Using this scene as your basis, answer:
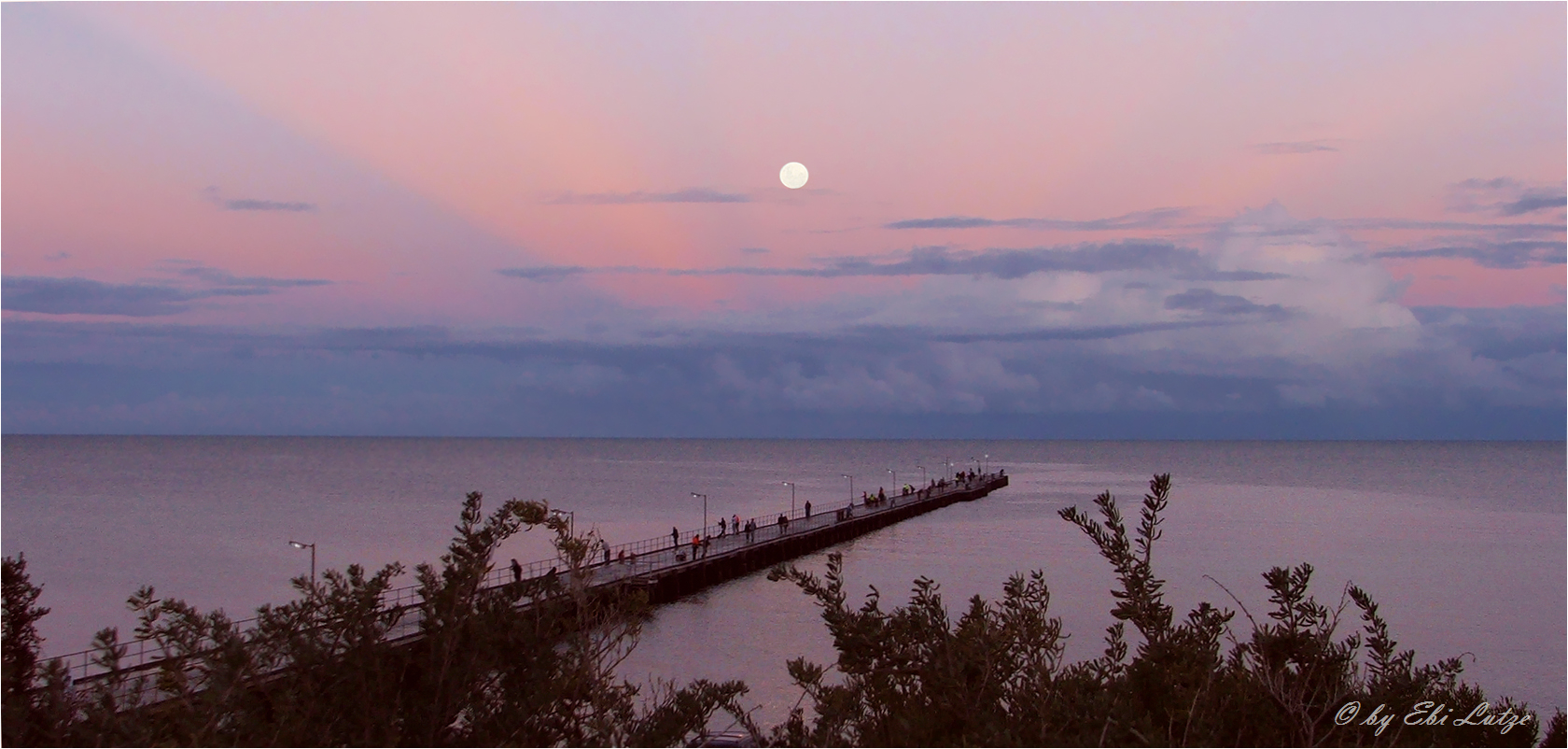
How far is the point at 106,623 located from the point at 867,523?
51815 millimetres

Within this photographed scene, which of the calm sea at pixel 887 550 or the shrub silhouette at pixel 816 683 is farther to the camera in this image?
the calm sea at pixel 887 550

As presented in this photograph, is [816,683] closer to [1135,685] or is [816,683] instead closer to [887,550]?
[1135,685]

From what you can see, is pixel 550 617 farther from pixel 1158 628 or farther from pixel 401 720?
pixel 1158 628

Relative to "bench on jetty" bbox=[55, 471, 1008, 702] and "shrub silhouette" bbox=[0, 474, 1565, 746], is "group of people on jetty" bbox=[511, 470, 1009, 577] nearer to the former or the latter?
"bench on jetty" bbox=[55, 471, 1008, 702]

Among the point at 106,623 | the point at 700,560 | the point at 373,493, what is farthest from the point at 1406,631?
the point at 373,493

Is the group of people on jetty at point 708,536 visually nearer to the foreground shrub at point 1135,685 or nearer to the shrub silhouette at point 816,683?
the shrub silhouette at point 816,683

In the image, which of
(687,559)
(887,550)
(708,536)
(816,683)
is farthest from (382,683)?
(887,550)

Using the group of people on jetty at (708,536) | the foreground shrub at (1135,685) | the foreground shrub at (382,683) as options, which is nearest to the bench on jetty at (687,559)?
the group of people on jetty at (708,536)

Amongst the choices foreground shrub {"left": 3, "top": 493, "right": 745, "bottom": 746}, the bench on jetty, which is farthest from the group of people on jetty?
foreground shrub {"left": 3, "top": 493, "right": 745, "bottom": 746}

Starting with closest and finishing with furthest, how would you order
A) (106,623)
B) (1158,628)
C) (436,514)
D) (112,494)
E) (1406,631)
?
1. (1158,628)
2. (1406,631)
3. (106,623)
4. (436,514)
5. (112,494)

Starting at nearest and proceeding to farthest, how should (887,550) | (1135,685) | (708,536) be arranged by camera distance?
(1135,685)
(708,536)
(887,550)

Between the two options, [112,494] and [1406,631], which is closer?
[1406,631]

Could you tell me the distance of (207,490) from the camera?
140 meters

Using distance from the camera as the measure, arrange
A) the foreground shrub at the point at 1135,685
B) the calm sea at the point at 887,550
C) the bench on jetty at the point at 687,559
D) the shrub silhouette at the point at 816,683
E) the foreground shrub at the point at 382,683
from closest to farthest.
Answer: the foreground shrub at the point at 1135,685
the shrub silhouette at the point at 816,683
the foreground shrub at the point at 382,683
the bench on jetty at the point at 687,559
the calm sea at the point at 887,550
